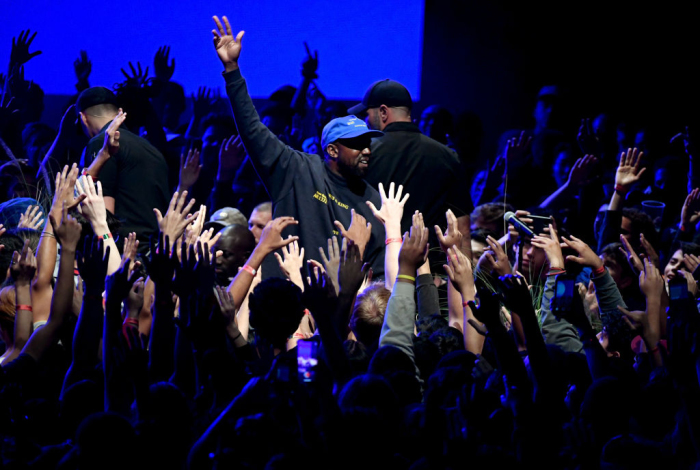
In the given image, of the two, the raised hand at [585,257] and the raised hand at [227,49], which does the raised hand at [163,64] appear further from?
the raised hand at [585,257]

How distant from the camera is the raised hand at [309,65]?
837 cm

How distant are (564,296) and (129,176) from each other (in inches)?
128

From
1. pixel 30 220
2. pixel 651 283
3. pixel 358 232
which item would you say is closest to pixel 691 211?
pixel 651 283

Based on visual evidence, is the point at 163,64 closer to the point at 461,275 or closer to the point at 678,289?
the point at 461,275

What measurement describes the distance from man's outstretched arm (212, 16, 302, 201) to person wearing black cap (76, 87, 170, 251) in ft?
3.19

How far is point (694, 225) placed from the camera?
5.60 meters

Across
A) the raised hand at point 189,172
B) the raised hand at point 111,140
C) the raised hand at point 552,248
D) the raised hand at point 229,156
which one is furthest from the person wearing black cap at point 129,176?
the raised hand at point 552,248

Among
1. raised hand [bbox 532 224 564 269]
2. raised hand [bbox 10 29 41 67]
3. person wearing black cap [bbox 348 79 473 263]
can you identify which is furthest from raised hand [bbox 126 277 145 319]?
raised hand [bbox 10 29 41 67]

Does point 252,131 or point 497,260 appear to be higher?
point 252,131

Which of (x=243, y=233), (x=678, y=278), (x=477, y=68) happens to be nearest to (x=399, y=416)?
(x=678, y=278)

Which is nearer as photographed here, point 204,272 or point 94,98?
point 204,272

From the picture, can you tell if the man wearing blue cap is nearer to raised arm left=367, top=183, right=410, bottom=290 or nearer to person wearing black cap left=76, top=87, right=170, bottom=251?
raised arm left=367, top=183, right=410, bottom=290

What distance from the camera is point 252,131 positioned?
4434 millimetres

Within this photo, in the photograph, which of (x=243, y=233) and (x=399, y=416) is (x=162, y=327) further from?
(x=243, y=233)
